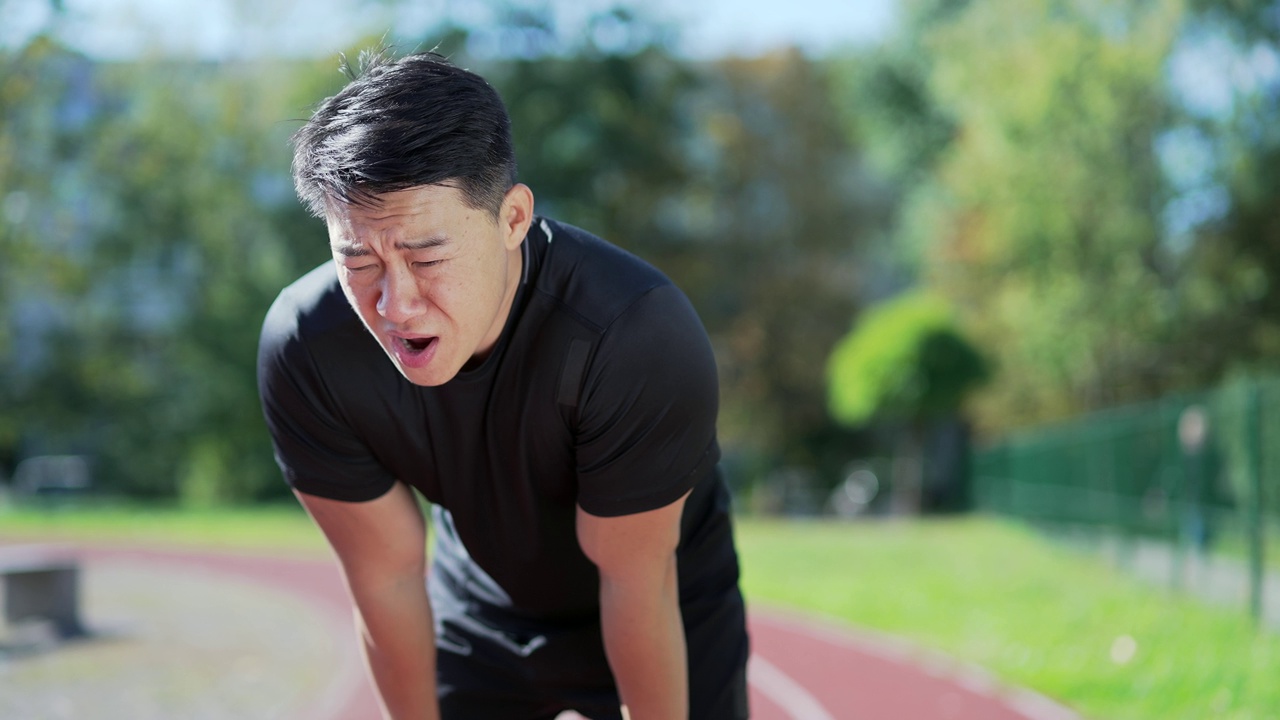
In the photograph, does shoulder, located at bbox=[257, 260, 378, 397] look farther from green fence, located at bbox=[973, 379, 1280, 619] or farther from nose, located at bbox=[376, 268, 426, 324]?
green fence, located at bbox=[973, 379, 1280, 619]

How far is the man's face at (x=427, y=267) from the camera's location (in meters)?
1.95

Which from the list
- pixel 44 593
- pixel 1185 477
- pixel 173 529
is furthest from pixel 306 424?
pixel 173 529

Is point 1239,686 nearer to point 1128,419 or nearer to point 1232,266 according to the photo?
point 1128,419

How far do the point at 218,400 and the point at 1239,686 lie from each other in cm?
2688

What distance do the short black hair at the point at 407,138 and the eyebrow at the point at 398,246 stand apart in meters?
0.07

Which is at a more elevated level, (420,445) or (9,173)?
(9,173)

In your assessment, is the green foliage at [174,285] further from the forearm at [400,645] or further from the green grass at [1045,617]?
the forearm at [400,645]

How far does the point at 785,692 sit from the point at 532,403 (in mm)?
5065

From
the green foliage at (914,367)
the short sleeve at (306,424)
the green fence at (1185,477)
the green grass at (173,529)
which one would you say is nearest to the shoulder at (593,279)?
the short sleeve at (306,424)

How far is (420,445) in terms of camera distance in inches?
94.7

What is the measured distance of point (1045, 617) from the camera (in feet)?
29.0

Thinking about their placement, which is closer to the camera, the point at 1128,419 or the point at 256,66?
the point at 1128,419

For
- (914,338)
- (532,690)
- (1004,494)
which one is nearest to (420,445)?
(532,690)

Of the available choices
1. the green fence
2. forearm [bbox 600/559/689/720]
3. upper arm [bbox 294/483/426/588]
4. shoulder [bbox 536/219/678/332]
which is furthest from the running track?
shoulder [bbox 536/219/678/332]
